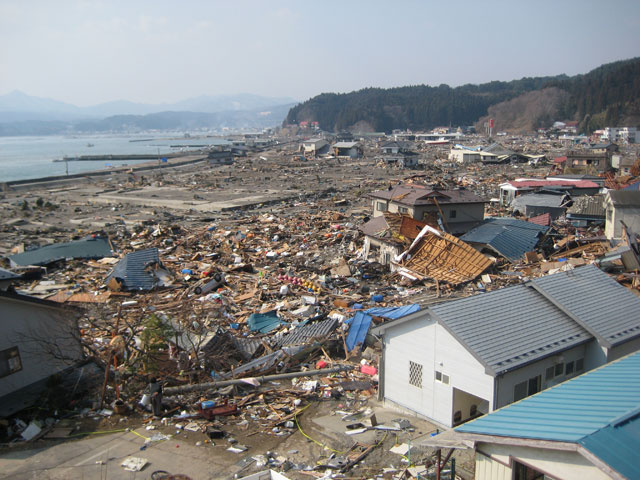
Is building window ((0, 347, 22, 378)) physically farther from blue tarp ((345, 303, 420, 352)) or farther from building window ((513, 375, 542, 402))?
building window ((513, 375, 542, 402))

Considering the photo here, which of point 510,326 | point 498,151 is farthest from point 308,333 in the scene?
point 498,151

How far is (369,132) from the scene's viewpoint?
555 ft

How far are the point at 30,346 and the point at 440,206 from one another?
16.6m

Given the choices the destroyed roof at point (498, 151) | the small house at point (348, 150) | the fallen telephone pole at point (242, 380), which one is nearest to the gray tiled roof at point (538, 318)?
the fallen telephone pole at point (242, 380)

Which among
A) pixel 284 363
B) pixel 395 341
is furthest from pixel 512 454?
pixel 284 363

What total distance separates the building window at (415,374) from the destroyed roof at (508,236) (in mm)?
12446

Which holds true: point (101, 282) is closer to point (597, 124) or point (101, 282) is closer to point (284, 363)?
point (284, 363)

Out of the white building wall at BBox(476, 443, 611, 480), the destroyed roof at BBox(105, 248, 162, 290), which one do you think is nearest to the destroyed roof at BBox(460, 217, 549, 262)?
the destroyed roof at BBox(105, 248, 162, 290)

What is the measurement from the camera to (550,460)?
15.4 feet

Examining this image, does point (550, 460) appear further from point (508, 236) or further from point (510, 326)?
point (508, 236)

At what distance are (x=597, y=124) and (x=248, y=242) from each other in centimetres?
11925

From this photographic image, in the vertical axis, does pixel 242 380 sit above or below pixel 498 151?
below

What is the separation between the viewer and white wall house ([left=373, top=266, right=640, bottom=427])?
7883 mm

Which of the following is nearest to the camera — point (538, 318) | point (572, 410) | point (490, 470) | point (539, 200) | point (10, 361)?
point (490, 470)
